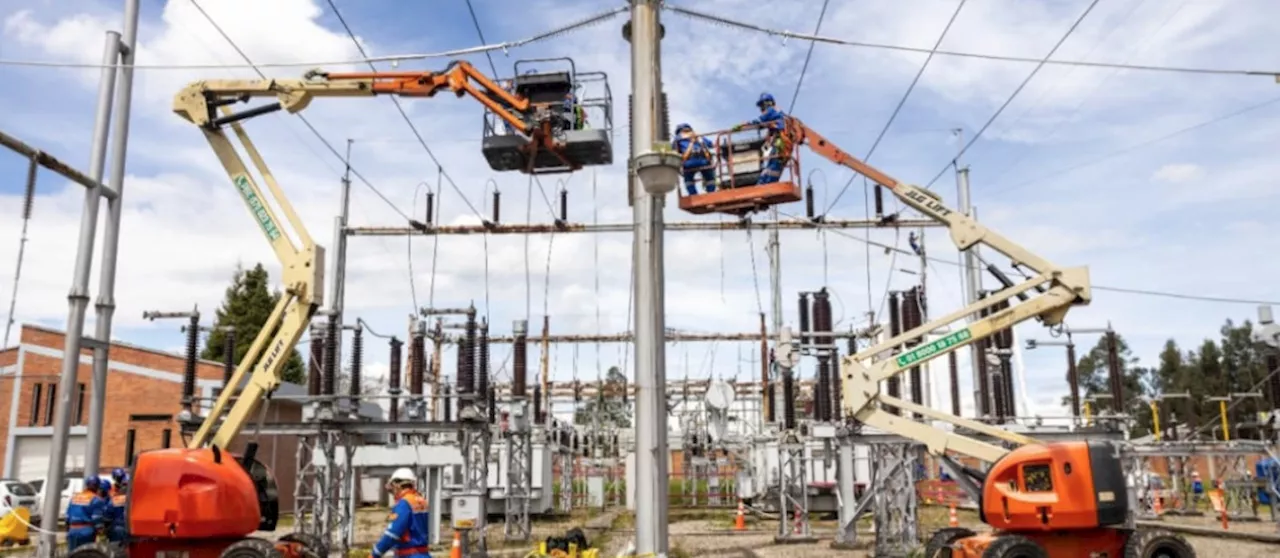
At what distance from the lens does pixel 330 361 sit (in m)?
22.6

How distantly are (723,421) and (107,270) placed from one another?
921 inches

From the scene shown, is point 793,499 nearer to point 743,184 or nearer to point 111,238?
point 743,184

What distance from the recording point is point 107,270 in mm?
11875

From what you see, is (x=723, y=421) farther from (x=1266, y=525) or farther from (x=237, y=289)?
(x=237, y=289)

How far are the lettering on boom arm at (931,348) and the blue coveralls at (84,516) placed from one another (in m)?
12.5

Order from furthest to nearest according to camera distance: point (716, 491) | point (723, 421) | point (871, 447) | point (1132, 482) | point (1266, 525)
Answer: point (716, 491)
point (723, 421)
point (1266, 525)
point (1132, 482)
point (871, 447)

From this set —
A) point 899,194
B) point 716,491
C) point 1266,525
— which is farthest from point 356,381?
point 1266,525

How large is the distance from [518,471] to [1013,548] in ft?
56.0

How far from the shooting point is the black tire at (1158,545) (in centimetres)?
1318

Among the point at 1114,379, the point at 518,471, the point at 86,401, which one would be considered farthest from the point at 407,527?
the point at 86,401

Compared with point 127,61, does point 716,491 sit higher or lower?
lower

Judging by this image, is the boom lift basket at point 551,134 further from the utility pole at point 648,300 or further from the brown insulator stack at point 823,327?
the brown insulator stack at point 823,327

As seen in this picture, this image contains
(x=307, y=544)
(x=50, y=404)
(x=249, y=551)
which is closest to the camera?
(x=249, y=551)

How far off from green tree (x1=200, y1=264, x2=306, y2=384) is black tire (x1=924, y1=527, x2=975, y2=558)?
132ft
